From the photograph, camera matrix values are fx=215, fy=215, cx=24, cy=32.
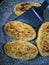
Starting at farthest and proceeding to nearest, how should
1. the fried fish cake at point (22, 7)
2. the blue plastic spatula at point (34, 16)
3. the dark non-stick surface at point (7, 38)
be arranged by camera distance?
the fried fish cake at point (22, 7), the blue plastic spatula at point (34, 16), the dark non-stick surface at point (7, 38)

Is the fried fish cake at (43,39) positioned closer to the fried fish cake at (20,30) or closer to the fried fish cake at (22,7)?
the fried fish cake at (20,30)

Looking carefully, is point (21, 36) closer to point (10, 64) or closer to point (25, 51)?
point (25, 51)

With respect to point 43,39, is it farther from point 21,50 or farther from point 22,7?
point 22,7

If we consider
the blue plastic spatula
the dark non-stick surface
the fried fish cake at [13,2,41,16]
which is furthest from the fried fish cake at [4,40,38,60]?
the fried fish cake at [13,2,41,16]

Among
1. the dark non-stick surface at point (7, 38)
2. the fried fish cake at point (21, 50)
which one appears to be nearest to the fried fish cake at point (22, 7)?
the dark non-stick surface at point (7, 38)

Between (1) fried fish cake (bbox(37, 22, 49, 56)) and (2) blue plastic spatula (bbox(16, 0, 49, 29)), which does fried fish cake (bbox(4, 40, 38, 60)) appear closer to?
(1) fried fish cake (bbox(37, 22, 49, 56))

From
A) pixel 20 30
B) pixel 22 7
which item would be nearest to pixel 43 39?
pixel 20 30
